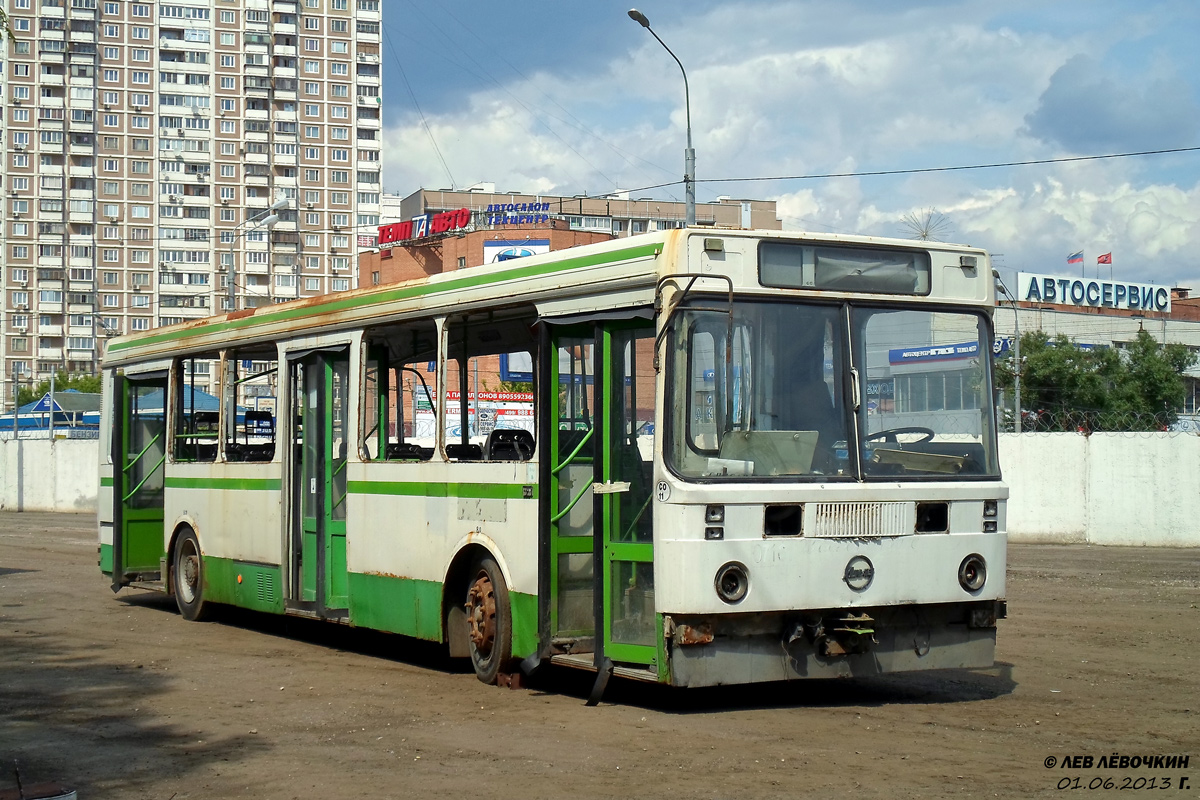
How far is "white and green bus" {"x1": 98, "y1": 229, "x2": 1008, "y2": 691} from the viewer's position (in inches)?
338

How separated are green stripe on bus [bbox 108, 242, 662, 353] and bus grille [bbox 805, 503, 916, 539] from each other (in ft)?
6.18

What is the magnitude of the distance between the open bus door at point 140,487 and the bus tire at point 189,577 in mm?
839

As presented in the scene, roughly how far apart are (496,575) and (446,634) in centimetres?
94

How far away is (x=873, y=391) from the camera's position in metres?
9.02

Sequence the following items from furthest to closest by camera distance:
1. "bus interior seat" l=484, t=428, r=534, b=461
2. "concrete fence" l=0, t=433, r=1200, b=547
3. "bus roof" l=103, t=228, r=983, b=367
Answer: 1. "concrete fence" l=0, t=433, r=1200, b=547
2. "bus interior seat" l=484, t=428, r=534, b=461
3. "bus roof" l=103, t=228, r=983, b=367

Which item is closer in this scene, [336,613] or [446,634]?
[446,634]

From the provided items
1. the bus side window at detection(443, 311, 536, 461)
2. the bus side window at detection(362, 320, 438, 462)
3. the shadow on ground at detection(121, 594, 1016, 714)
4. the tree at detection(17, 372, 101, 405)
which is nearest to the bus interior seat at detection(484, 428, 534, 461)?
the bus side window at detection(443, 311, 536, 461)

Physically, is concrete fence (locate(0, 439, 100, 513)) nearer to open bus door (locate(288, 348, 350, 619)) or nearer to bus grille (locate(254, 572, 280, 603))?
bus grille (locate(254, 572, 280, 603))

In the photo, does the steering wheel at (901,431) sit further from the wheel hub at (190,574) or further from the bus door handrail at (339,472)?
the wheel hub at (190,574)

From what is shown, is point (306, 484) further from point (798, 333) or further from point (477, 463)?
point (798, 333)

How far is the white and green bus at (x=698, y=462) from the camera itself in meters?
8.59

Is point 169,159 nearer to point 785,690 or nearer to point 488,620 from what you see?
point 488,620

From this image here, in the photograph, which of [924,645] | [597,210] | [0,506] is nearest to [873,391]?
[924,645]

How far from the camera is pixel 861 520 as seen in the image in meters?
8.87
